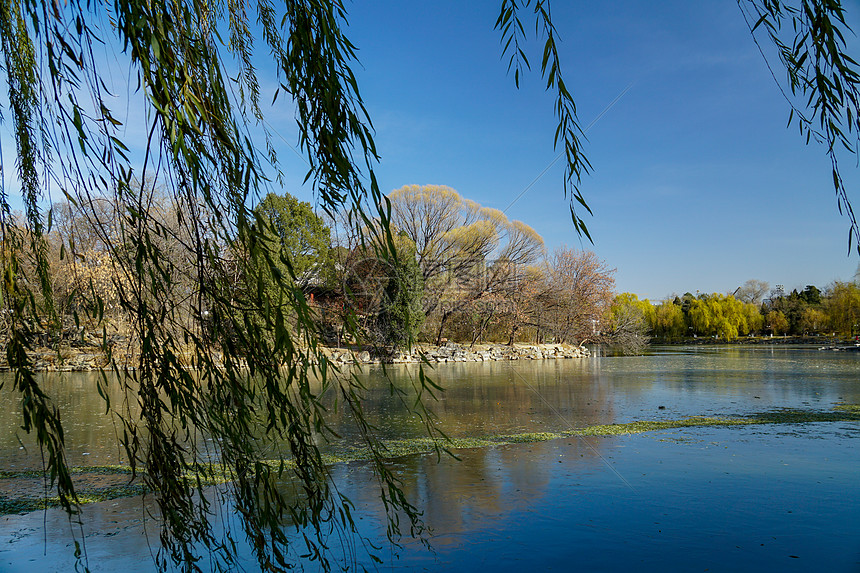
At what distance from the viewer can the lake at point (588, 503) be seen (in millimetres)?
3736

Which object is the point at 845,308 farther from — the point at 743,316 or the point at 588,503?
the point at 588,503

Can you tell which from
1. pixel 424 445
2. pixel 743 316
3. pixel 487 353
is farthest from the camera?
pixel 743 316

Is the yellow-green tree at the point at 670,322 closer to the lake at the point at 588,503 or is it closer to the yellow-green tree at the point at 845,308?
the yellow-green tree at the point at 845,308

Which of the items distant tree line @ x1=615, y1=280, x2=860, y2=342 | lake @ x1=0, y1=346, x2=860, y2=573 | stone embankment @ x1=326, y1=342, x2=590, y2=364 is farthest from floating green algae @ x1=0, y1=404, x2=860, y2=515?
distant tree line @ x1=615, y1=280, x2=860, y2=342

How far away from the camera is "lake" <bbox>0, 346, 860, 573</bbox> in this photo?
374 cm

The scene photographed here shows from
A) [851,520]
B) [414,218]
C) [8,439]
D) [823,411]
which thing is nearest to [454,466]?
[851,520]

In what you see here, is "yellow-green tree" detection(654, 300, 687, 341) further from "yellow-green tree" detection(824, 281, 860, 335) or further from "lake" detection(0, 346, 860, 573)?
"lake" detection(0, 346, 860, 573)

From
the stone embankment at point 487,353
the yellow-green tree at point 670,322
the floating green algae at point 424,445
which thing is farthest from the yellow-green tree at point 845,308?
the floating green algae at point 424,445

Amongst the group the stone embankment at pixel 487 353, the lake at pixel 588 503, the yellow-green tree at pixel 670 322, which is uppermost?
the yellow-green tree at pixel 670 322

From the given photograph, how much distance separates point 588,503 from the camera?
4.81m

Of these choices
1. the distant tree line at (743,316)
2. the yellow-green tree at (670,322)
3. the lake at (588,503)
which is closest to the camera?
the lake at (588,503)

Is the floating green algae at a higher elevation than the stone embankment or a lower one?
lower

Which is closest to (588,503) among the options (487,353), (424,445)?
(424,445)

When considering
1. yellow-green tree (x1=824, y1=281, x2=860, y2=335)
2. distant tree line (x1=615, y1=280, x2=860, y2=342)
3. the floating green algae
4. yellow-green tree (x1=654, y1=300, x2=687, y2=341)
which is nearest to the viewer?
the floating green algae
